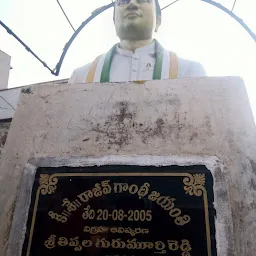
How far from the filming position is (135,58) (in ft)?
10.6

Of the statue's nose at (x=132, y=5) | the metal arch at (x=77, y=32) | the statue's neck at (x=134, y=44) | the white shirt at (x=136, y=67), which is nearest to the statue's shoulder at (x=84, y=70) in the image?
the white shirt at (x=136, y=67)

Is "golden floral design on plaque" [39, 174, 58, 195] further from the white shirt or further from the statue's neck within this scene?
the statue's neck

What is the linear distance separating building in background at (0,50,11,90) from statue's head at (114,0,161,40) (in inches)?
447

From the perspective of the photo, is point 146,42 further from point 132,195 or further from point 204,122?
point 132,195

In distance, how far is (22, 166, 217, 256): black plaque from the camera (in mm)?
1765

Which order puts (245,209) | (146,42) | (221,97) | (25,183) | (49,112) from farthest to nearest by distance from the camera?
(146,42), (49,112), (221,97), (25,183), (245,209)

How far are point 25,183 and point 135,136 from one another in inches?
31.5

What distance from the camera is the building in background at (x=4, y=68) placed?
13.5m

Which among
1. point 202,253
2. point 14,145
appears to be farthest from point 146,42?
point 202,253

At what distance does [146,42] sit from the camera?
3.42 metres

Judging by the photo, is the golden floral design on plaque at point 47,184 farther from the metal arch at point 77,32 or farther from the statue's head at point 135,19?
the metal arch at point 77,32

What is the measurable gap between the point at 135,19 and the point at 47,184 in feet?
6.75

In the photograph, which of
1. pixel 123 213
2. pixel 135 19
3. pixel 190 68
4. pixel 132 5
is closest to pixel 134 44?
pixel 135 19

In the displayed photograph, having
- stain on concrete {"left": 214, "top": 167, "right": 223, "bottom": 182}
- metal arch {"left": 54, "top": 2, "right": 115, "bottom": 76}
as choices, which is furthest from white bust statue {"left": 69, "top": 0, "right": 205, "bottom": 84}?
stain on concrete {"left": 214, "top": 167, "right": 223, "bottom": 182}
